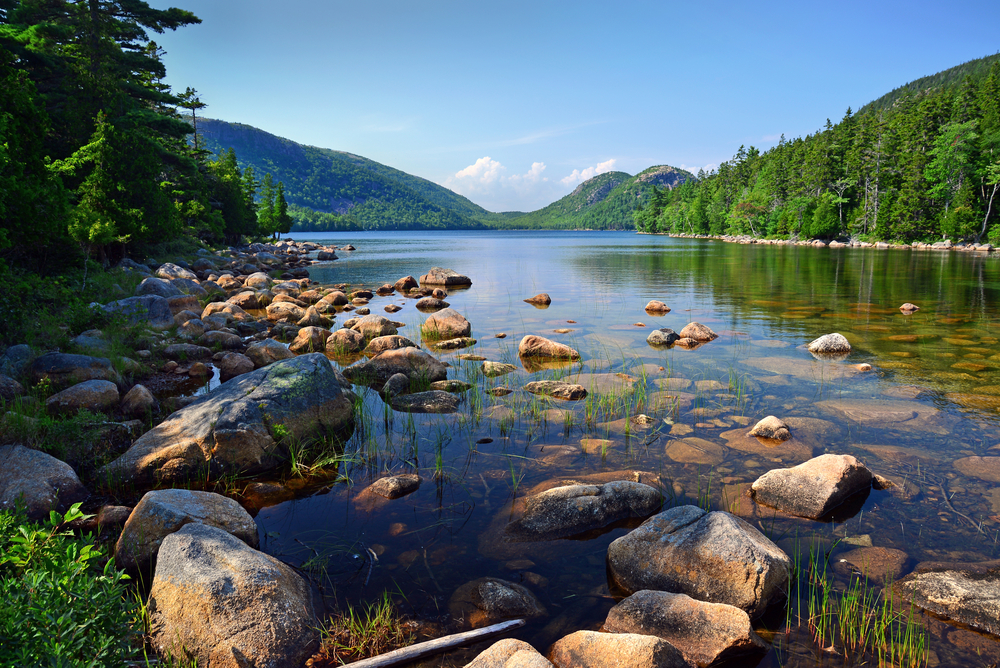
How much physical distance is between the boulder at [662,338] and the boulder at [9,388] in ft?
46.6

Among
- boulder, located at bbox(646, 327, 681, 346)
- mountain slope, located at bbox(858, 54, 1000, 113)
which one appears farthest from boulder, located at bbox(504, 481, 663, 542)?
mountain slope, located at bbox(858, 54, 1000, 113)

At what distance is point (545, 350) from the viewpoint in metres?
13.7

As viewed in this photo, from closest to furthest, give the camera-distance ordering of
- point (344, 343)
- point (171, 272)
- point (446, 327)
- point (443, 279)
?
point (344, 343) < point (446, 327) < point (171, 272) < point (443, 279)

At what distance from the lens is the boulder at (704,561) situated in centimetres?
458

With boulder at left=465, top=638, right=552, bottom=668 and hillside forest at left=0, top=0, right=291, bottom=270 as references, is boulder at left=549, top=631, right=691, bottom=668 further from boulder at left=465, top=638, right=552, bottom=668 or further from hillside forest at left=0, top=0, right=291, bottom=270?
hillside forest at left=0, top=0, right=291, bottom=270


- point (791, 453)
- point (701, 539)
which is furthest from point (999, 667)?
point (791, 453)

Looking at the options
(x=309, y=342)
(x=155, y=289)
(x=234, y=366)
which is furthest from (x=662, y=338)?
(x=155, y=289)

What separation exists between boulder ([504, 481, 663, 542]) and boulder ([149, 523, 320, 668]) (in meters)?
2.45

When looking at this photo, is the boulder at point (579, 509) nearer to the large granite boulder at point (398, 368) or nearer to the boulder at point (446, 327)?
the large granite boulder at point (398, 368)

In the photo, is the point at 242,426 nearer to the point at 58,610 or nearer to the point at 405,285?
the point at 58,610

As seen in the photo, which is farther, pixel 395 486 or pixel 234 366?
pixel 234 366

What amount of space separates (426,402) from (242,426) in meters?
3.52

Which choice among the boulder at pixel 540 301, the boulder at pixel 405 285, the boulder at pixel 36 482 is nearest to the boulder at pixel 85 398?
the boulder at pixel 36 482

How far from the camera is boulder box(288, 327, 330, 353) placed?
47.8 feet
